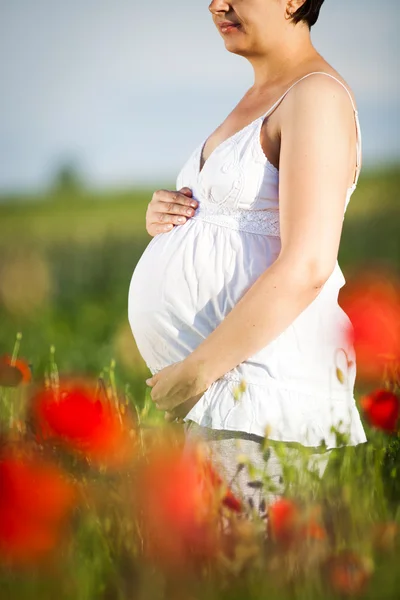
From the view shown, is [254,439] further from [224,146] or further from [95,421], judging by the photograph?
[224,146]

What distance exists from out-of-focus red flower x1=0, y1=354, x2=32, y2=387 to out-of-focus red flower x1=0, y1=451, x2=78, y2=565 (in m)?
0.64

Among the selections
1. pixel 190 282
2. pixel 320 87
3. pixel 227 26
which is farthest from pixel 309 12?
pixel 190 282

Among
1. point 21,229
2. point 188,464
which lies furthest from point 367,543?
point 21,229

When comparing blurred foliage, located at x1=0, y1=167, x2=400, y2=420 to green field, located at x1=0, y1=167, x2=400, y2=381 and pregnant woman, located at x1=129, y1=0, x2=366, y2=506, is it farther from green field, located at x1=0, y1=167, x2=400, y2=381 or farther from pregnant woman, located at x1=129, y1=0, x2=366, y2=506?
pregnant woman, located at x1=129, y1=0, x2=366, y2=506

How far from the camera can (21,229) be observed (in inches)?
430

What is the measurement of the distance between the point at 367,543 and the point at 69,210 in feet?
52.1

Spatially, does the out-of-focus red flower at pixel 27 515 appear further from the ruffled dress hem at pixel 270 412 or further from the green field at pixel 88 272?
the green field at pixel 88 272

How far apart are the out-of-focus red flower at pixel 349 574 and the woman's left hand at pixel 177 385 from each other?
1.63 ft

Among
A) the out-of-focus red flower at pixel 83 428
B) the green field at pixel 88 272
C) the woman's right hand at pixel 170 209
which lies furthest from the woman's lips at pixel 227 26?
the green field at pixel 88 272

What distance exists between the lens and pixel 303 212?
1.68 metres

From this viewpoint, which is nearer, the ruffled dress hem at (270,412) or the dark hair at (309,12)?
the ruffled dress hem at (270,412)

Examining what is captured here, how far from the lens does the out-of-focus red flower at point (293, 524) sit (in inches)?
57.5

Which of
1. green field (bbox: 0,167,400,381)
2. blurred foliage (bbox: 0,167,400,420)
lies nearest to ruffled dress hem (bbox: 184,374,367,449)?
blurred foliage (bbox: 0,167,400,420)

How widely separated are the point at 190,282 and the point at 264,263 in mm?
163
